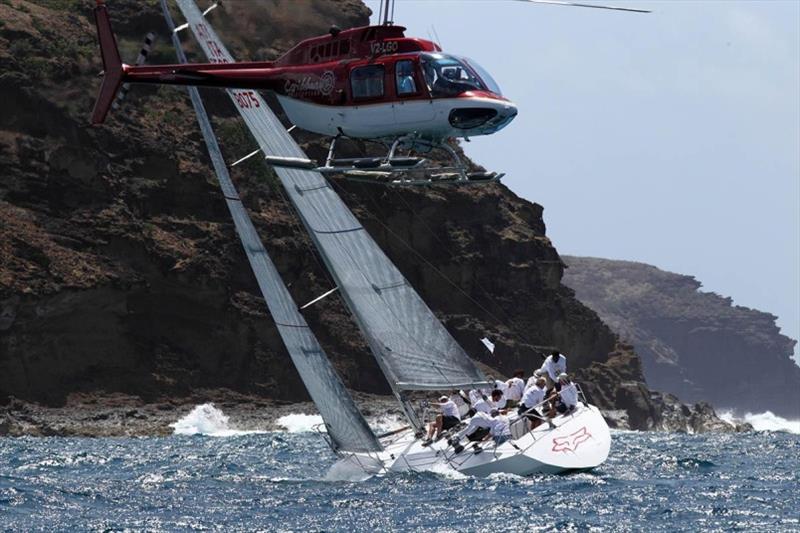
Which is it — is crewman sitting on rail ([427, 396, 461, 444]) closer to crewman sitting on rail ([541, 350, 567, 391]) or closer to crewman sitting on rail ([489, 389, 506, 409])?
crewman sitting on rail ([489, 389, 506, 409])

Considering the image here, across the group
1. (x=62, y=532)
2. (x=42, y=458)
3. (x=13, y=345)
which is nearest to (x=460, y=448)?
(x=62, y=532)

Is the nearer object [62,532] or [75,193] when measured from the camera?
[62,532]

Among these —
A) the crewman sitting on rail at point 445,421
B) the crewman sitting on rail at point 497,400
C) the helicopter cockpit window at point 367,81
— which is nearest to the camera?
the helicopter cockpit window at point 367,81

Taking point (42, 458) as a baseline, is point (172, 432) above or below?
below

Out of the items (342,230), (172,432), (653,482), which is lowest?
(172,432)

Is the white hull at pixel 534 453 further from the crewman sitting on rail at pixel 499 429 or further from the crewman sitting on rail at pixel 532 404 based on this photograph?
the crewman sitting on rail at pixel 532 404

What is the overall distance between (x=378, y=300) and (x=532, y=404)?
16.1 feet

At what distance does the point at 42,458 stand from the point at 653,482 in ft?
66.8

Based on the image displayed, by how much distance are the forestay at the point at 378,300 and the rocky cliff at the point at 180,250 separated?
43043 millimetres

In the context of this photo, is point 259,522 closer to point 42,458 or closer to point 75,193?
point 42,458

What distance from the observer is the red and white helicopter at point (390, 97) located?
3064cm

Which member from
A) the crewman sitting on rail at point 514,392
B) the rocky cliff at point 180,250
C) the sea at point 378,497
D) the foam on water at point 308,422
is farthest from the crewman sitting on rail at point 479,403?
the rocky cliff at point 180,250

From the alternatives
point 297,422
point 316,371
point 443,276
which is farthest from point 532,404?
point 443,276

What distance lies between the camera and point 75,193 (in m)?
84.0
